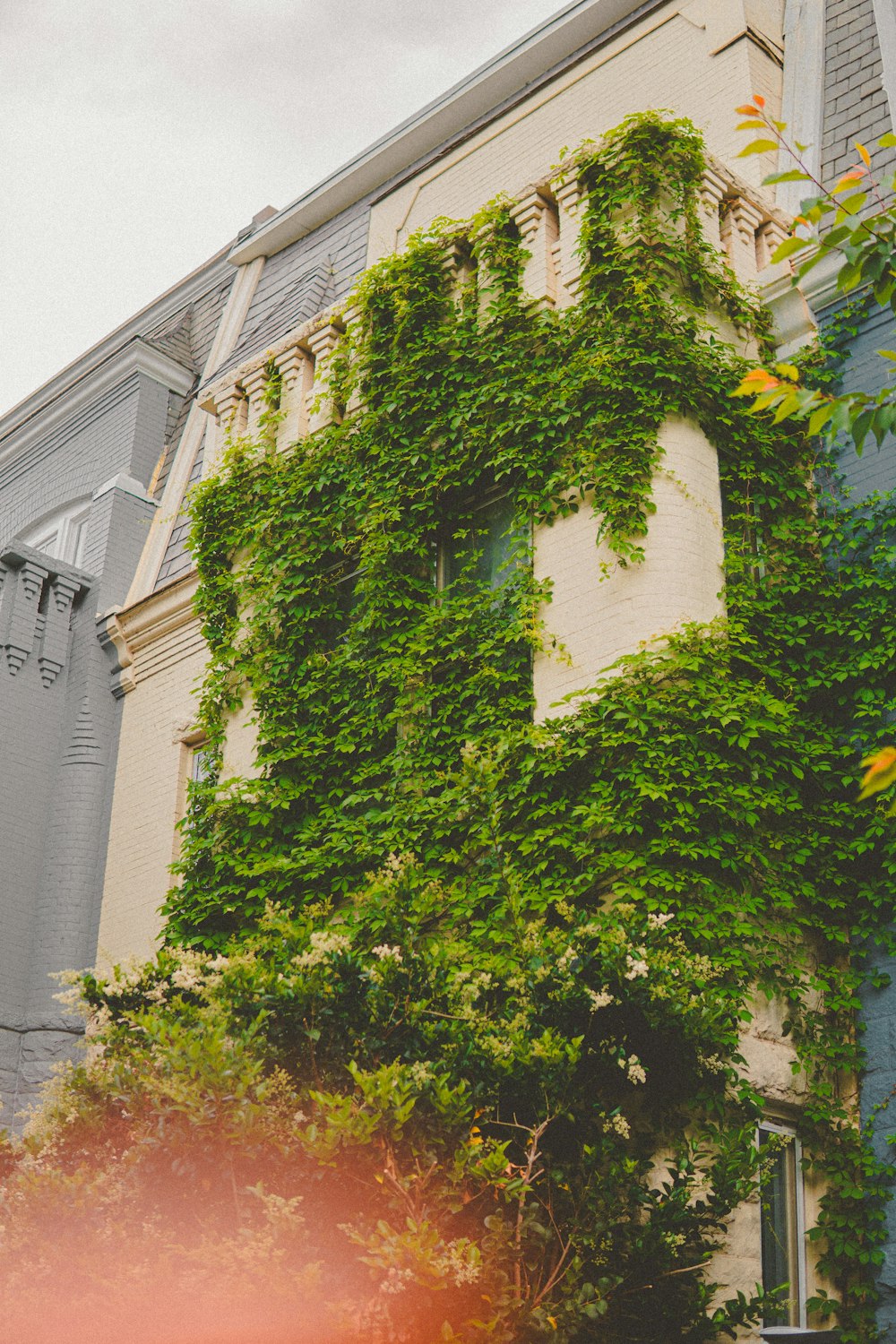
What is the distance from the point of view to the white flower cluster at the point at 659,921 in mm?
7465

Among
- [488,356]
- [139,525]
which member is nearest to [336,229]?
[139,525]

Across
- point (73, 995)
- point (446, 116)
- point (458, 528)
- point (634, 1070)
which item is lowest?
point (634, 1070)

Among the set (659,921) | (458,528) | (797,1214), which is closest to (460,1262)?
(659,921)

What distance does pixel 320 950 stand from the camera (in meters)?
7.06

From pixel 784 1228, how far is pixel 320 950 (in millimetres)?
3357

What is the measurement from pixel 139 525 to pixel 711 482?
8.07 meters

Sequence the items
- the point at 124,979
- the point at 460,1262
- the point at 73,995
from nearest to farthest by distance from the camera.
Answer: the point at 460,1262, the point at 73,995, the point at 124,979

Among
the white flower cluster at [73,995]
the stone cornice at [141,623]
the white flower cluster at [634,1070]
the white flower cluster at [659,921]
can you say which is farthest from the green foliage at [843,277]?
the stone cornice at [141,623]

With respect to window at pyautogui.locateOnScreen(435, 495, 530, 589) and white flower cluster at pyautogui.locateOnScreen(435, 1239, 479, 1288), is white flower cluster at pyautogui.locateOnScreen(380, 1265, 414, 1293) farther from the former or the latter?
window at pyautogui.locateOnScreen(435, 495, 530, 589)

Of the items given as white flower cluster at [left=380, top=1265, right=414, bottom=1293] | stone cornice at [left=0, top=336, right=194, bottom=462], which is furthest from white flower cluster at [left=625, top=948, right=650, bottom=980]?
stone cornice at [left=0, top=336, right=194, bottom=462]

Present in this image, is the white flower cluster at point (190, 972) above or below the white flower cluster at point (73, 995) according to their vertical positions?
above

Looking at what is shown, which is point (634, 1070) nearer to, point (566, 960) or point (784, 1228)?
point (566, 960)

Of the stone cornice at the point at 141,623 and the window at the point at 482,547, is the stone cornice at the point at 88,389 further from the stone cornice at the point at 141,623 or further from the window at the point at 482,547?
the window at the point at 482,547

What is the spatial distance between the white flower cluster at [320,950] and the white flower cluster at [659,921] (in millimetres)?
1746
